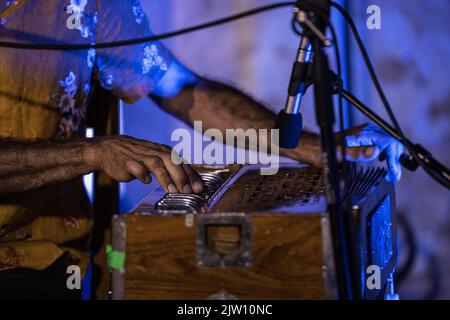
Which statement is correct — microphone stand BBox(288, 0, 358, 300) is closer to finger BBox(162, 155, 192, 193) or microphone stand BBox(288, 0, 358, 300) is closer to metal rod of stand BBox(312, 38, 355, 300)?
metal rod of stand BBox(312, 38, 355, 300)

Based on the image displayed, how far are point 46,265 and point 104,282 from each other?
329 mm

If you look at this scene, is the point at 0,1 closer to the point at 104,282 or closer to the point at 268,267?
the point at 104,282

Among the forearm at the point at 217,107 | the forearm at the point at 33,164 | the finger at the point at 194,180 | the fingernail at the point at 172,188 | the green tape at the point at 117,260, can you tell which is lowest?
the green tape at the point at 117,260

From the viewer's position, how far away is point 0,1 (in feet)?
5.68

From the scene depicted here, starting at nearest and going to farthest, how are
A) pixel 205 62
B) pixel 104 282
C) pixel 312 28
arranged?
1. pixel 312 28
2. pixel 104 282
3. pixel 205 62

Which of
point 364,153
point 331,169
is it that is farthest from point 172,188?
point 364,153

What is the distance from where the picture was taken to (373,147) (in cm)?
156

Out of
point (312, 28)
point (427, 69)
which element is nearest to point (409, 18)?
point (427, 69)

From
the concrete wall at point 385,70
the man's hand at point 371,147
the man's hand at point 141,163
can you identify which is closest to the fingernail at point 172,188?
the man's hand at point 141,163

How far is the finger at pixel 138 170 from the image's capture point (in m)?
1.30

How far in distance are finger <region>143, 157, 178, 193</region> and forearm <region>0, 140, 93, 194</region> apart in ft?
0.83

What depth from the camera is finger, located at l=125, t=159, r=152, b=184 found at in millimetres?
1298

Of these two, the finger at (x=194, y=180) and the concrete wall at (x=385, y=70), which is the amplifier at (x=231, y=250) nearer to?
the finger at (x=194, y=180)

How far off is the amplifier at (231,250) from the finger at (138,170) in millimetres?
101
